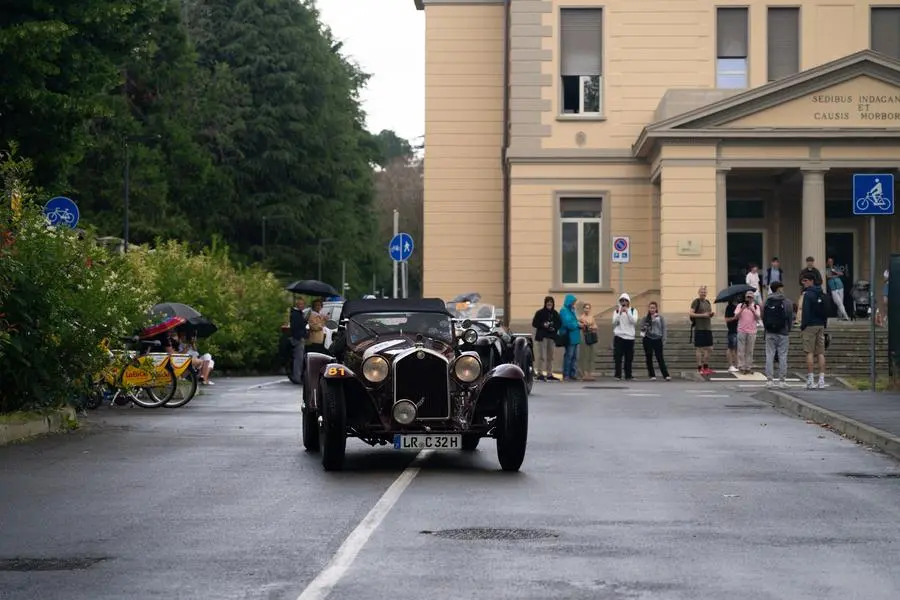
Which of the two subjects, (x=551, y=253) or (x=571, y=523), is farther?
(x=551, y=253)

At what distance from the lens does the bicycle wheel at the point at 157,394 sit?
24.4 m

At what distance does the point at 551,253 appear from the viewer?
45.5m

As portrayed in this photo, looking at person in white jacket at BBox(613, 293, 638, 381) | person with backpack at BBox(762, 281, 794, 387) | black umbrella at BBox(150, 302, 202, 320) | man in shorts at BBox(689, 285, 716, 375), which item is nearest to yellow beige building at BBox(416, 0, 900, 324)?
man in shorts at BBox(689, 285, 716, 375)

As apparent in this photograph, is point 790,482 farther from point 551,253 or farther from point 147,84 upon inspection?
point 147,84

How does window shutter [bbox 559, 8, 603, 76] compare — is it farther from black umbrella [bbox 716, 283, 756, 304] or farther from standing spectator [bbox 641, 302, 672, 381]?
standing spectator [bbox 641, 302, 672, 381]

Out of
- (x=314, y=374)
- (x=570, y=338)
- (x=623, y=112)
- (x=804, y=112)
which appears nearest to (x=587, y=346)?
(x=570, y=338)

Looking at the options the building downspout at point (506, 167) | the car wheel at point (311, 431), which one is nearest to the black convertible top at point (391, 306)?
the car wheel at point (311, 431)

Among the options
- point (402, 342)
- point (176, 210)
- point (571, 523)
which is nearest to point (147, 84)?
point (176, 210)

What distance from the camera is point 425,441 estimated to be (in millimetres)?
14320

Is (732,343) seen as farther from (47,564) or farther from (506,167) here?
(47,564)

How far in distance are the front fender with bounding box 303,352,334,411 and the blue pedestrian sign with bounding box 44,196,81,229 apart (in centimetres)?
1129

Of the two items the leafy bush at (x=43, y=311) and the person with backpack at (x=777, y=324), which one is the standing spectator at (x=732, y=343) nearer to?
the person with backpack at (x=777, y=324)

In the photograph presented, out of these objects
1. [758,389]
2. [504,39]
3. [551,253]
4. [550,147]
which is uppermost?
[504,39]

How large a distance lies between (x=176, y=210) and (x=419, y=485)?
56.3 meters
